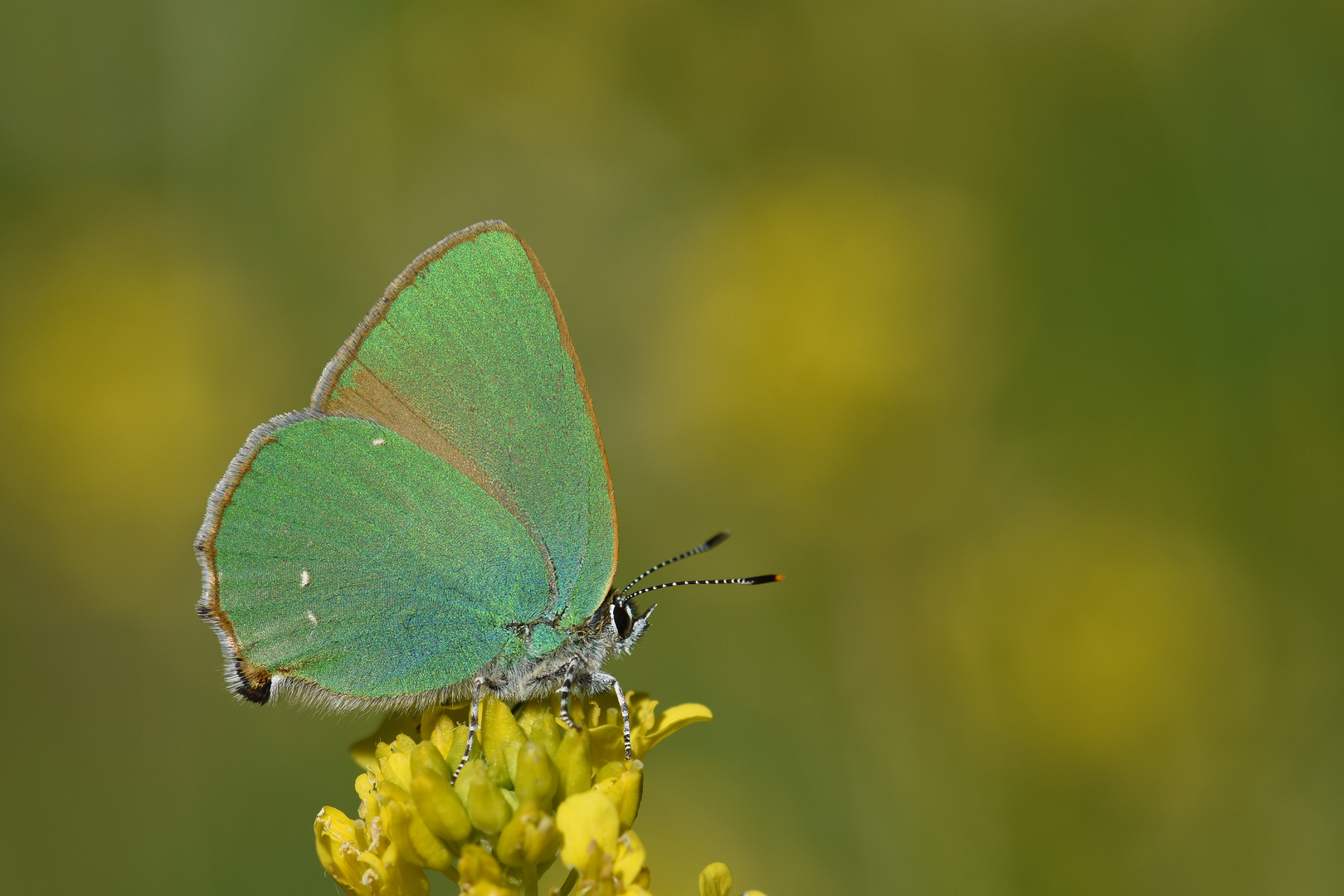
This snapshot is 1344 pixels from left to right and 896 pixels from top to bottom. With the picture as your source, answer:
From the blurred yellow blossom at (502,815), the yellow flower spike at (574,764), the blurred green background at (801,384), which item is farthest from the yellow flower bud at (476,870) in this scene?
the blurred green background at (801,384)

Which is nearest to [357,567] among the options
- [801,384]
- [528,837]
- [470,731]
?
[470,731]

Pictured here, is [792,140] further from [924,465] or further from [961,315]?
[924,465]

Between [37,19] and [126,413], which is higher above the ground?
[37,19]

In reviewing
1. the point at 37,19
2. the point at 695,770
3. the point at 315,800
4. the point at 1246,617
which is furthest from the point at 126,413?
the point at 1246,617

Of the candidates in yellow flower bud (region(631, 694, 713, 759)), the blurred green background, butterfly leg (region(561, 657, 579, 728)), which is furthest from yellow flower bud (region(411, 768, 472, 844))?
the blurred green background

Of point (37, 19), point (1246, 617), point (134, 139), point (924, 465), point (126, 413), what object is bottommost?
point (1246, 617)

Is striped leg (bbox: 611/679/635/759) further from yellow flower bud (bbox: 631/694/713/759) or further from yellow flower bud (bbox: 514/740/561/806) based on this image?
yellow flower bud (bbox: 514/740/561/806)

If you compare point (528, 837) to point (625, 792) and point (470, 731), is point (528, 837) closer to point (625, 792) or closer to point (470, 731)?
point (625, 792)
